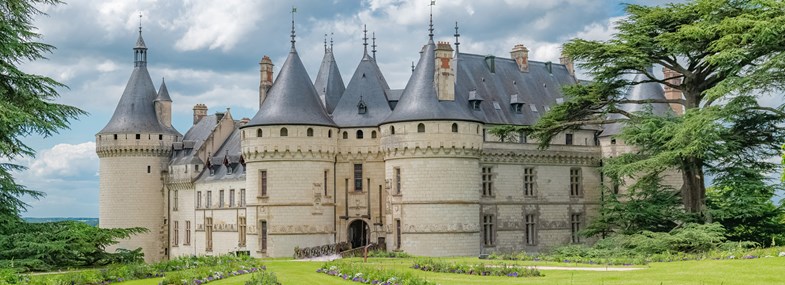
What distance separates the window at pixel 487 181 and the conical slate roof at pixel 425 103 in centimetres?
397

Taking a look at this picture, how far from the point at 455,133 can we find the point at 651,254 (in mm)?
11859

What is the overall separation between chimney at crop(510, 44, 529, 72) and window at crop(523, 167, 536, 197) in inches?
281

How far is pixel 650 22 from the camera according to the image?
39.4 metres

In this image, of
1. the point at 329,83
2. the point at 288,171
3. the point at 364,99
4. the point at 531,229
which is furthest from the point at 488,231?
the point at 329,83

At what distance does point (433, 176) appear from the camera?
1700 inches

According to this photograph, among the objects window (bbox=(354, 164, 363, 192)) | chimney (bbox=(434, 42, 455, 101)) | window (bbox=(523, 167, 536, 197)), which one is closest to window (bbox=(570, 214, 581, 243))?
window (bbox=(523, 167, 536, 197))

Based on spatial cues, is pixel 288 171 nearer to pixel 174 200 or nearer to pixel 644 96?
pixel 174 200

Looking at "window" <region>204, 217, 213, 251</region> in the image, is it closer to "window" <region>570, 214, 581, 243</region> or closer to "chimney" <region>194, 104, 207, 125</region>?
"chimney" <region>194, 104, 207, 125</region>

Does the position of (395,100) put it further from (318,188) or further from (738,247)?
(738,247)

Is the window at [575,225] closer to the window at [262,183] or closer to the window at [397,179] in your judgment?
the window at [397,179]

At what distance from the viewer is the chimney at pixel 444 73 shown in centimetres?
4446

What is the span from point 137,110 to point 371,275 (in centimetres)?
3904

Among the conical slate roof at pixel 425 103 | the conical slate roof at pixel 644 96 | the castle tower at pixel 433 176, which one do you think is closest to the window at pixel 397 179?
the castle tower at pixel 433 176

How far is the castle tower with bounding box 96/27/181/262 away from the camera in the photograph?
5931 centimetres
